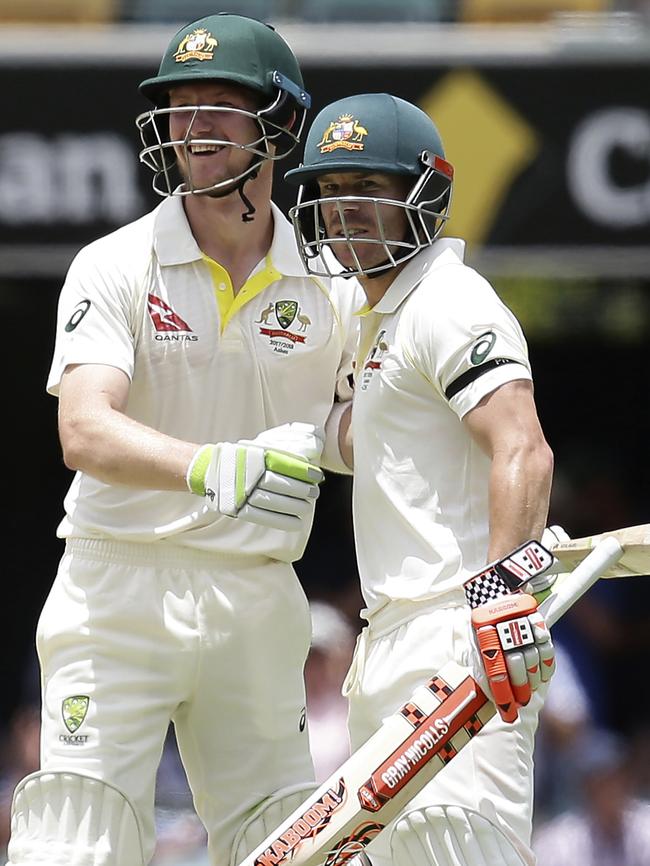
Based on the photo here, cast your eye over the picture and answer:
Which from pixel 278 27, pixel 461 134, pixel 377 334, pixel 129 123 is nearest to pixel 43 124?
pixel 129 123

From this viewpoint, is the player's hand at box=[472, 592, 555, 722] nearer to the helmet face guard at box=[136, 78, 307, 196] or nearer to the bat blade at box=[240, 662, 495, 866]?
the bat blade at box=[240, 662, 495, 866]

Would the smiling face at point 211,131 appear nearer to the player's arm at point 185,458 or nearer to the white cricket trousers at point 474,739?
the player's arm at point 185,458

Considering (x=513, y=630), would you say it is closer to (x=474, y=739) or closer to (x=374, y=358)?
(x=474, y=739)

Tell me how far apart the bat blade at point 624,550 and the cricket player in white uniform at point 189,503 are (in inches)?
18.9

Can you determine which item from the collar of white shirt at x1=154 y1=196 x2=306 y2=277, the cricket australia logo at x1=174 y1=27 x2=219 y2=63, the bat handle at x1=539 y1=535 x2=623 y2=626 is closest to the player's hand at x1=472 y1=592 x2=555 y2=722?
the bat handle at x1=539 y1=535 x2=623 y2=626

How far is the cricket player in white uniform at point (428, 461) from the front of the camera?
2.77 m

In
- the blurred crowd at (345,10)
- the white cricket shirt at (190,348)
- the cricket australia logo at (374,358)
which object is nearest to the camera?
the cricket australia logo at (374,358)

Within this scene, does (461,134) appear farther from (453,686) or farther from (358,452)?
(453,686)

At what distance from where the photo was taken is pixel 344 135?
3047 millimetres

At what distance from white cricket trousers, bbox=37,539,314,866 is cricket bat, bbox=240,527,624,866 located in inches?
14.8

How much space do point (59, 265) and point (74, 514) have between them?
2384mm

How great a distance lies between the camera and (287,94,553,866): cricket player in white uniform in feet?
9.10

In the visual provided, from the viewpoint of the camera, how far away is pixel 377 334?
9.95 feet

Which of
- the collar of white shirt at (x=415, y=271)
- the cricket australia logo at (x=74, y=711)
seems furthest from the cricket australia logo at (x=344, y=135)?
the cricket australia logo at (x=74, y=711)
